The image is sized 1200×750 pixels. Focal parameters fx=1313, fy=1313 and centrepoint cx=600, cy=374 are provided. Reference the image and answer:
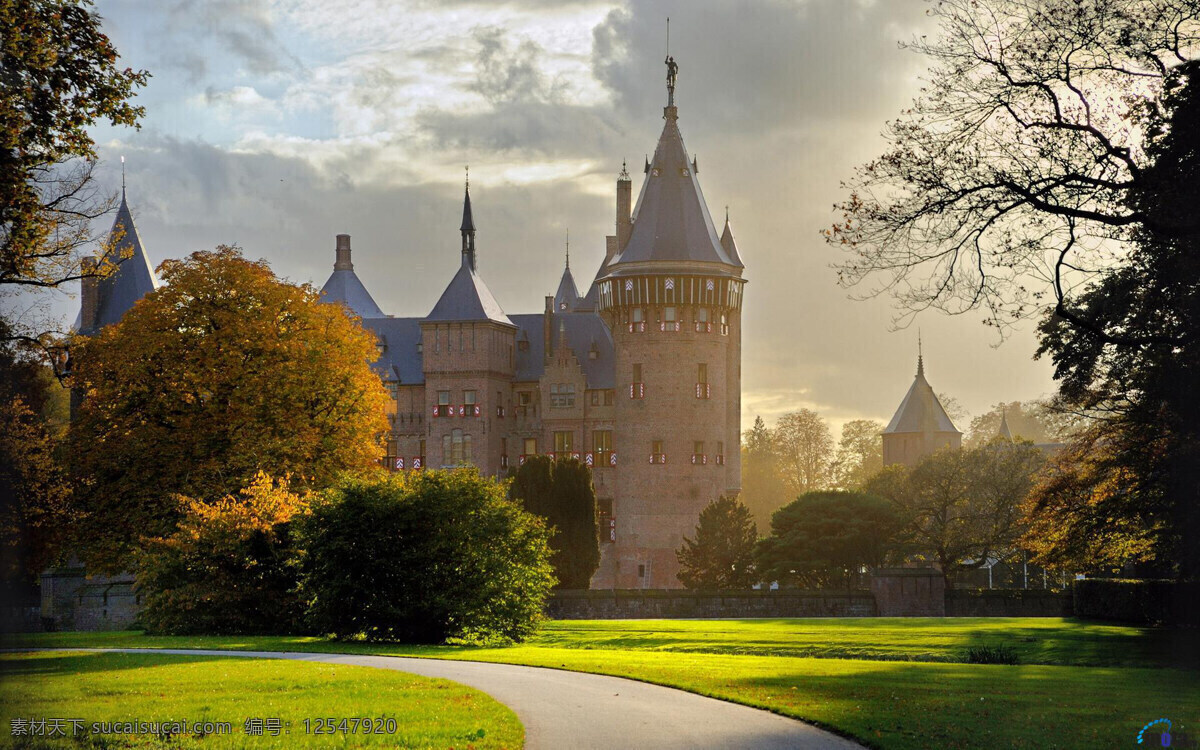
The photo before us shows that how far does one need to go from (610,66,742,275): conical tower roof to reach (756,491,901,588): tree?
54.1 feet

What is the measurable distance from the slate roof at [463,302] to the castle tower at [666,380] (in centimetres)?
691

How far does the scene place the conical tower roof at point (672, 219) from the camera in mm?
63031

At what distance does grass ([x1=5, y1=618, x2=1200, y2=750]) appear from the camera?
41.5ft

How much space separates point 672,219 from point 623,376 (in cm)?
798

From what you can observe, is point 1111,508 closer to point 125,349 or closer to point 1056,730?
point 1056,730

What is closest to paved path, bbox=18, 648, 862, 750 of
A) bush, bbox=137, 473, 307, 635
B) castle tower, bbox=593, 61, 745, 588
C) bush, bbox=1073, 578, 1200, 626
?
bush, bbox=137, 473, 307, 635

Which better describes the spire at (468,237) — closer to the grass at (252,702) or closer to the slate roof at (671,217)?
the slate roof at (671,217)

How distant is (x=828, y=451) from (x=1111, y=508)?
241 ft

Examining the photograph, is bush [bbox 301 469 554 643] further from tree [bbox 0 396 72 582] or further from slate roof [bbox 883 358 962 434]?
slate roof [bbox 883 358 962 434]

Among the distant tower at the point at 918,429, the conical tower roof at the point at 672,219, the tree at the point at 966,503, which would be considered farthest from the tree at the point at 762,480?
the tree at the point at 966,503

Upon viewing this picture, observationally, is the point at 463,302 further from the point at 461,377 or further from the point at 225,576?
the point at 225,576

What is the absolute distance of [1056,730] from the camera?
1245 cm

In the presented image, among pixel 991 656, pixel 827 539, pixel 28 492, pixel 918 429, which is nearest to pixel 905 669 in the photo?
pixel 991 656

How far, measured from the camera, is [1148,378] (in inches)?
938
